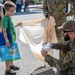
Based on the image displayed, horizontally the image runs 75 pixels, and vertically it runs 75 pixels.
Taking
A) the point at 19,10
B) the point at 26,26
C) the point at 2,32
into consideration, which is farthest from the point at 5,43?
the point at 19,10

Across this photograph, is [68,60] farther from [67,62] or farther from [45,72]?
[45,72]

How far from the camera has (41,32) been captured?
18.1 feet

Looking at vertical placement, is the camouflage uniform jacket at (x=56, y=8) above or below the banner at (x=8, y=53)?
above

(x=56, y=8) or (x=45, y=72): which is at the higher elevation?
(x=56, y=8)

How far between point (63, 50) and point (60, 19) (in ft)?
5.39

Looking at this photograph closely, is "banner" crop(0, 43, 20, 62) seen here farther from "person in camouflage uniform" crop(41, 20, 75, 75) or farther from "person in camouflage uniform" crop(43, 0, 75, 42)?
"person in camouflage uniform" crop(41, 20, 75, 75)

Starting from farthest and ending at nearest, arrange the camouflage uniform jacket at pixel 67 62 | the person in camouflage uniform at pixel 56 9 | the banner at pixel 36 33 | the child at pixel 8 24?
the banner at pixel 36 33
the person in camouflage uniform at pixel 56 9
the child at pixel 8 24
the camouflage uniform jacket at pixel 67 62

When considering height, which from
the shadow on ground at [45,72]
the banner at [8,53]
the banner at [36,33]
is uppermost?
the banner at [36,33]

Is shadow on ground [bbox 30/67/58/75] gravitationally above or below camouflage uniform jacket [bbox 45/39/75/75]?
below

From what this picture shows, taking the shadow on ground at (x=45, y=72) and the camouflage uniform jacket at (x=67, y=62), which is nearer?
the camouflage uniform jacket at (x=67, y=62)

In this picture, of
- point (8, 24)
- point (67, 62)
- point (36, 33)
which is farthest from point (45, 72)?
point (67, 62)

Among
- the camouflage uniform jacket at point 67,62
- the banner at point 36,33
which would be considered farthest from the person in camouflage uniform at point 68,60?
the banner at point 36,33

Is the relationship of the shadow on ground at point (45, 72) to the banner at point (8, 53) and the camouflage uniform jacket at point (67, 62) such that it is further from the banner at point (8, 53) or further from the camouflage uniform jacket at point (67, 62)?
the camouflage uniform jacket at point (67, 62)

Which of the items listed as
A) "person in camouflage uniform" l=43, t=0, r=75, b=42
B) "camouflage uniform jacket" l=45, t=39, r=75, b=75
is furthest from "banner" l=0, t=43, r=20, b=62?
"camouflage uniform jacket" l=45, t=39, r=75, b=75
